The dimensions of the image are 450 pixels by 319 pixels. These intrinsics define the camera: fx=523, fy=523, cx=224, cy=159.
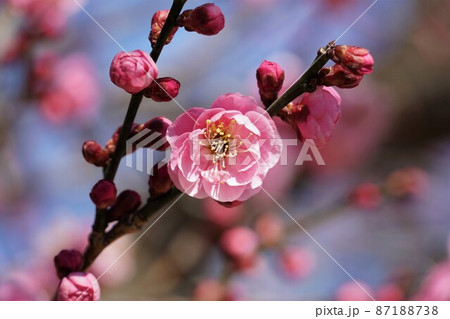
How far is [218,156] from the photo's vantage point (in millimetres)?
1036

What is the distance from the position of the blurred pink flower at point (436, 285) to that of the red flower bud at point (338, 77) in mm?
1050

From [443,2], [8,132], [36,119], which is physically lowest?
[8,132]

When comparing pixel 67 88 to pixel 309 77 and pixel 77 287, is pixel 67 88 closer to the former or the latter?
pixel 77 287

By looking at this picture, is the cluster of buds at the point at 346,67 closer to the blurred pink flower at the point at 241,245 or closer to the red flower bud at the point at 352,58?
the red flower bud at the point at 352,58

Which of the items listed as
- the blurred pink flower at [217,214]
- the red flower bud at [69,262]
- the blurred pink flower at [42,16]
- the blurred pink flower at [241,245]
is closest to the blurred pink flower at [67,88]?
the blurred pink flower at [42,16]

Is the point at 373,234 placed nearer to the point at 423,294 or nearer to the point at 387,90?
the point at 387,90

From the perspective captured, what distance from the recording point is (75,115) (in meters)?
2.70

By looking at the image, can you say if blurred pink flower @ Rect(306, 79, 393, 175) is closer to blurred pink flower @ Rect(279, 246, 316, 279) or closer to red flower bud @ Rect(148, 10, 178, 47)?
blurred pink flower @ Rect(279, 246, 316, 279)

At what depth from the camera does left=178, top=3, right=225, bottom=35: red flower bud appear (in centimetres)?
91

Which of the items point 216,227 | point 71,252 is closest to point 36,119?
point 216,227

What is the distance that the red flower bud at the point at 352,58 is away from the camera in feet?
2.80

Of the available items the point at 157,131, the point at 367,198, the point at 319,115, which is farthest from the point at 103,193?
the point at 367,198

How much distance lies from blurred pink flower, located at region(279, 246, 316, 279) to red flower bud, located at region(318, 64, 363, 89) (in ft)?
4.55

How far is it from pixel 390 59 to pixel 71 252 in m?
2.47
